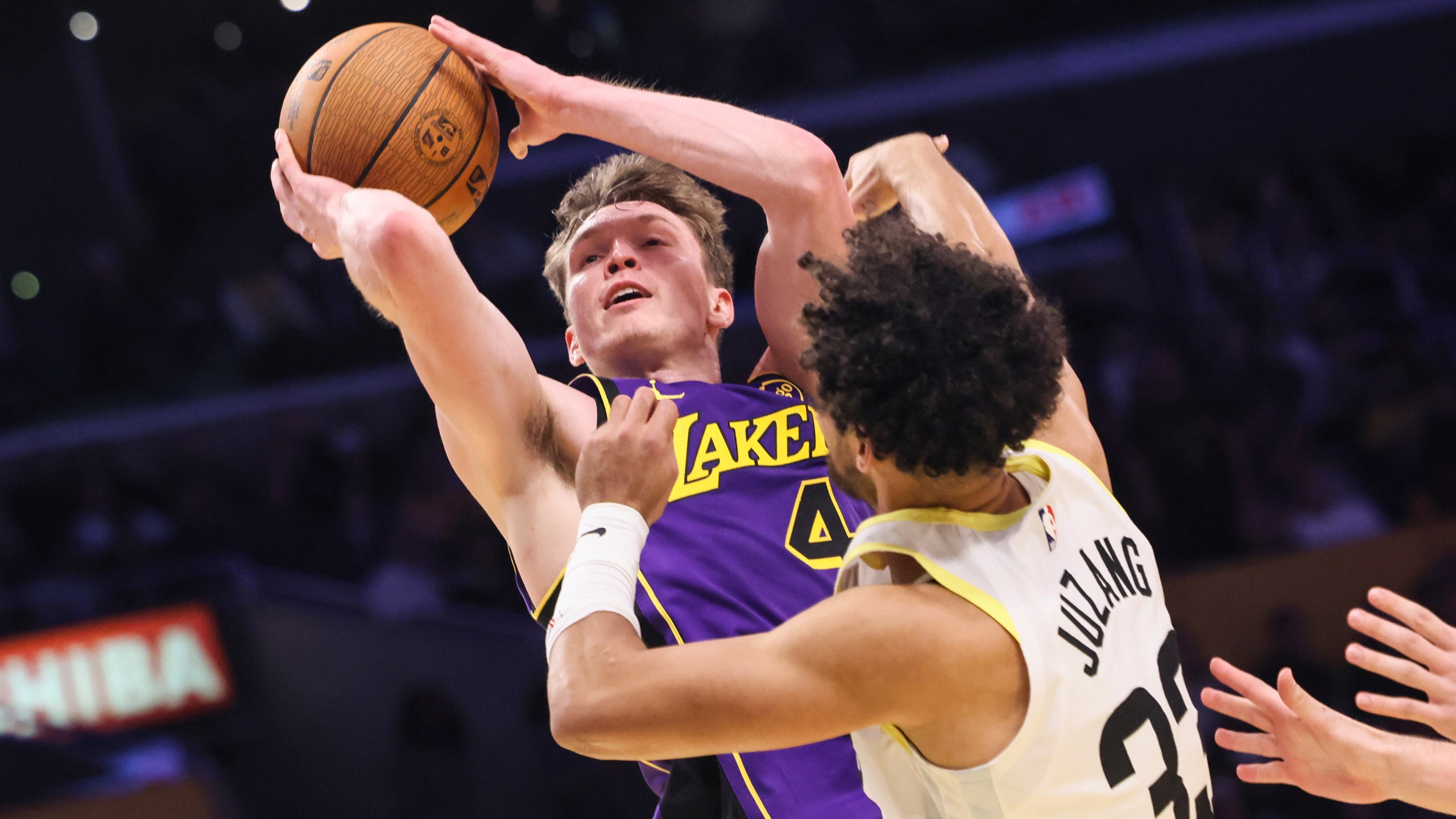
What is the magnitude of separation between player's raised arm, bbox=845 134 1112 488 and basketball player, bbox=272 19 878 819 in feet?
0.75

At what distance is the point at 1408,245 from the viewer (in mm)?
8570

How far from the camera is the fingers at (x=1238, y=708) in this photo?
2.30 m

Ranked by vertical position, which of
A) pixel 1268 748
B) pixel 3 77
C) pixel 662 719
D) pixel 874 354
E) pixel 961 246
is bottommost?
pixel 1268 748

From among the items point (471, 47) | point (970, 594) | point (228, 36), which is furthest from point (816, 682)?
point (228, 36)

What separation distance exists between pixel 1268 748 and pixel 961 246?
1147 millimetres

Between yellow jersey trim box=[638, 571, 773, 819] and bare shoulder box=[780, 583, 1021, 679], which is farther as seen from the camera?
yellow jersey trim box=[638, 571, 773, 819]

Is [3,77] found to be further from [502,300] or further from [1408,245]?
[1408,245]

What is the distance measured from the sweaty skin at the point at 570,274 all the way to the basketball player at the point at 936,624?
1.99ft

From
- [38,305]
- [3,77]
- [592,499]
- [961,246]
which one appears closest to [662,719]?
[592,499]

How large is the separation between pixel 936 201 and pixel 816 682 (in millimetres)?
1465

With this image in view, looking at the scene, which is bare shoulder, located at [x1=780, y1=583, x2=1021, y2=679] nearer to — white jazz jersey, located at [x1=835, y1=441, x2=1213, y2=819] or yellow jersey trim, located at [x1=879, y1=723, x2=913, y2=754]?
white jazz jersey, located at [x1=835, y1=441, x2=1213, y2=819]

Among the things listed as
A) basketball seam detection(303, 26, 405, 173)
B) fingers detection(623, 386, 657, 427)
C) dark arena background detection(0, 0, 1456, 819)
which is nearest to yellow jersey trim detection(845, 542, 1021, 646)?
fingers detection(623, 386, 657, 427)

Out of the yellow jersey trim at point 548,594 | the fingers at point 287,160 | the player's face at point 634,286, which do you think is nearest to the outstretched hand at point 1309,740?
the yellow jersey trim at point 548,594

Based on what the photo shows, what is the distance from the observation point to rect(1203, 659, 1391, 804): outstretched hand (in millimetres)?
2211
